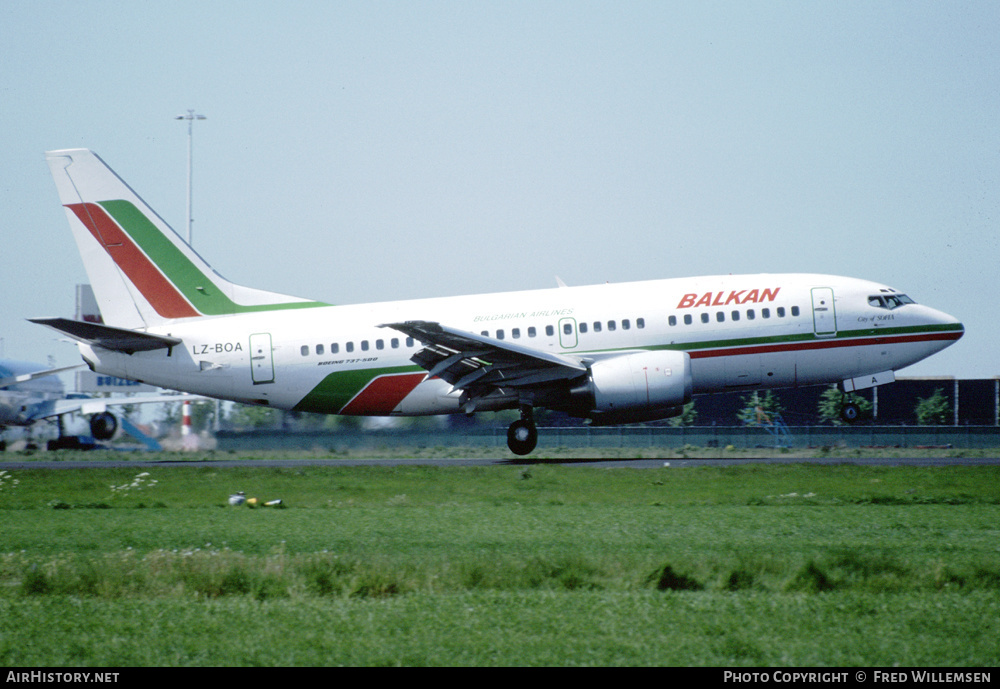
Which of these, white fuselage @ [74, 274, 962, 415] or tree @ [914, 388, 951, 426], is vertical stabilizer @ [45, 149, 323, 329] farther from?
tree @ [914, 388, 951, 426]

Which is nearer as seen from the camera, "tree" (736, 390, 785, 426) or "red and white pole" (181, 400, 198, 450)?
"red and white pole" (181, 400, 198, 450)

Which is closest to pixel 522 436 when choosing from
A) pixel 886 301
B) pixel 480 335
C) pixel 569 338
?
pixel 569 338

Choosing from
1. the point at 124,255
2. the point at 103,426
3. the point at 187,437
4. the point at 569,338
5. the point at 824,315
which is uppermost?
the point at 124,255

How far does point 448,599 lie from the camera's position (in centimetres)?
995

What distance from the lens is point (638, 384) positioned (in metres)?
24.8

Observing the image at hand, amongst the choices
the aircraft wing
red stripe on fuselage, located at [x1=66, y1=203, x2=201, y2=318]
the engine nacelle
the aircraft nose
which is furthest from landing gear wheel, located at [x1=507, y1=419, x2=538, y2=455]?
the aircraft nose

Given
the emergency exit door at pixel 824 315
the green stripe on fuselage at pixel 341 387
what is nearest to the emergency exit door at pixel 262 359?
the green stripe on fuselage at pixel 341 387

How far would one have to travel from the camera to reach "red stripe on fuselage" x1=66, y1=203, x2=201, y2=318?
2755 centimetres

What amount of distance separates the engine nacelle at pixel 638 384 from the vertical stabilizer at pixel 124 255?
829 cm

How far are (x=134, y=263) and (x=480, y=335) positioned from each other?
9720 mm

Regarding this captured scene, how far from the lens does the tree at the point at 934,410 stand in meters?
64.1

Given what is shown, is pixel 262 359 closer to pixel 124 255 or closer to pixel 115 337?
pixel 115 337
